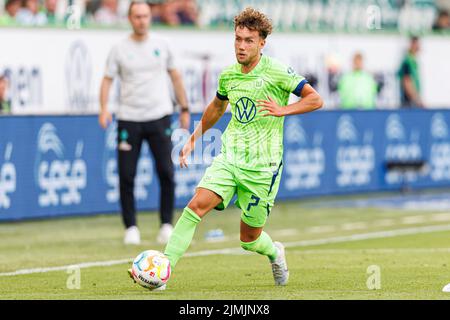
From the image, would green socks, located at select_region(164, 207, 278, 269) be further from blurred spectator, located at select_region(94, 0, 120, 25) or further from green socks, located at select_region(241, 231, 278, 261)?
blurred spectator, located at select_region(94, 0, 120, 25)

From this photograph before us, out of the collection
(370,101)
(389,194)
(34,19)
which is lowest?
(389,194)

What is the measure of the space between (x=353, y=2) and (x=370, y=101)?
332 cm

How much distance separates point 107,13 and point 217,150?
6.23 m

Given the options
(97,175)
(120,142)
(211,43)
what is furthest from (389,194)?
(120,142)

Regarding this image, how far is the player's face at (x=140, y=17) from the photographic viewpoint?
1433 cm

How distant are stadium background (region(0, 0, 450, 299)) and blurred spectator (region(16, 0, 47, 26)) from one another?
3.2 inches

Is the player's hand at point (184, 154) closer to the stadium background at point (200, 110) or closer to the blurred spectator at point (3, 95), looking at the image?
the stadium background at point (200, 110)

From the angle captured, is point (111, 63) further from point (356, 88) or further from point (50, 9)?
point (356, 88)

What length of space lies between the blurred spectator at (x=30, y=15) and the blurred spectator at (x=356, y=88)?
221 inches

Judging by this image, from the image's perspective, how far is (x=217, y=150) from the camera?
16.3 m

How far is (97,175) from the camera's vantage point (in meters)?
17.7

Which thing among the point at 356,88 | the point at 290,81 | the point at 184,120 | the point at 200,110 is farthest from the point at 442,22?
the point at 290,81

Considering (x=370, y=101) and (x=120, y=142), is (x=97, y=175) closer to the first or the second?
(x=120, y=142)

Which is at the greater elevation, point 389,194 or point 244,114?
point 244,114
